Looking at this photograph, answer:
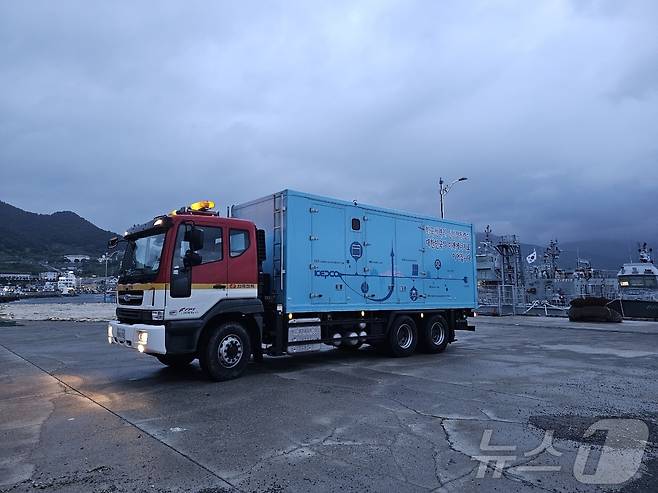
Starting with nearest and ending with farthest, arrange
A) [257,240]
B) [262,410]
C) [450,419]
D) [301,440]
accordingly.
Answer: [301,440] → [450,419] → [262,410] → [257,240]

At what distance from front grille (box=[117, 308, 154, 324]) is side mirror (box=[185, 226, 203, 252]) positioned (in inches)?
52.4

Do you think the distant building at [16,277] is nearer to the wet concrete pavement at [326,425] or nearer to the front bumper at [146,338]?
the wet concrete pavement at [326,425]

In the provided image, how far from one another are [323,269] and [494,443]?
5.46 metres

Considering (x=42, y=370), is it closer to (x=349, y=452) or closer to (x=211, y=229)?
(x=211, y=229)

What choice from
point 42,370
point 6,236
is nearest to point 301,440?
point 42,370

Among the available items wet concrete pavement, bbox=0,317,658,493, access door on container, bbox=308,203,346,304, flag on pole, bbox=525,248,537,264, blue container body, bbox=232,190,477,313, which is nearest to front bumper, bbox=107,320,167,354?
wet concrete pavement, bbox=0,317,658,493

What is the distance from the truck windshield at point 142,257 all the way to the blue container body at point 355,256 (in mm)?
2315

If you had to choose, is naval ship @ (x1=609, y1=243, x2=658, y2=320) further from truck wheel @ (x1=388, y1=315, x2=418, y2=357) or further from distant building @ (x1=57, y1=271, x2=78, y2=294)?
distant building @ (x1=57, y1=271, x2=78, y2=294)

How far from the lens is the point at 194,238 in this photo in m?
7.81

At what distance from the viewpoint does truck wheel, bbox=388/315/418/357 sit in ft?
37.4

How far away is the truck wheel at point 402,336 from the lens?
11.4 m

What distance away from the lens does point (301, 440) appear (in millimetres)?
5141

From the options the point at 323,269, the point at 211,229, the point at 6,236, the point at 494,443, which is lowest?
the point at 494,443

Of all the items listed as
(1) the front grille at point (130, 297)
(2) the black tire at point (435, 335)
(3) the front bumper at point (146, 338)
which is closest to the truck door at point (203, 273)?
(3) the front bumper at point (146, 338)
